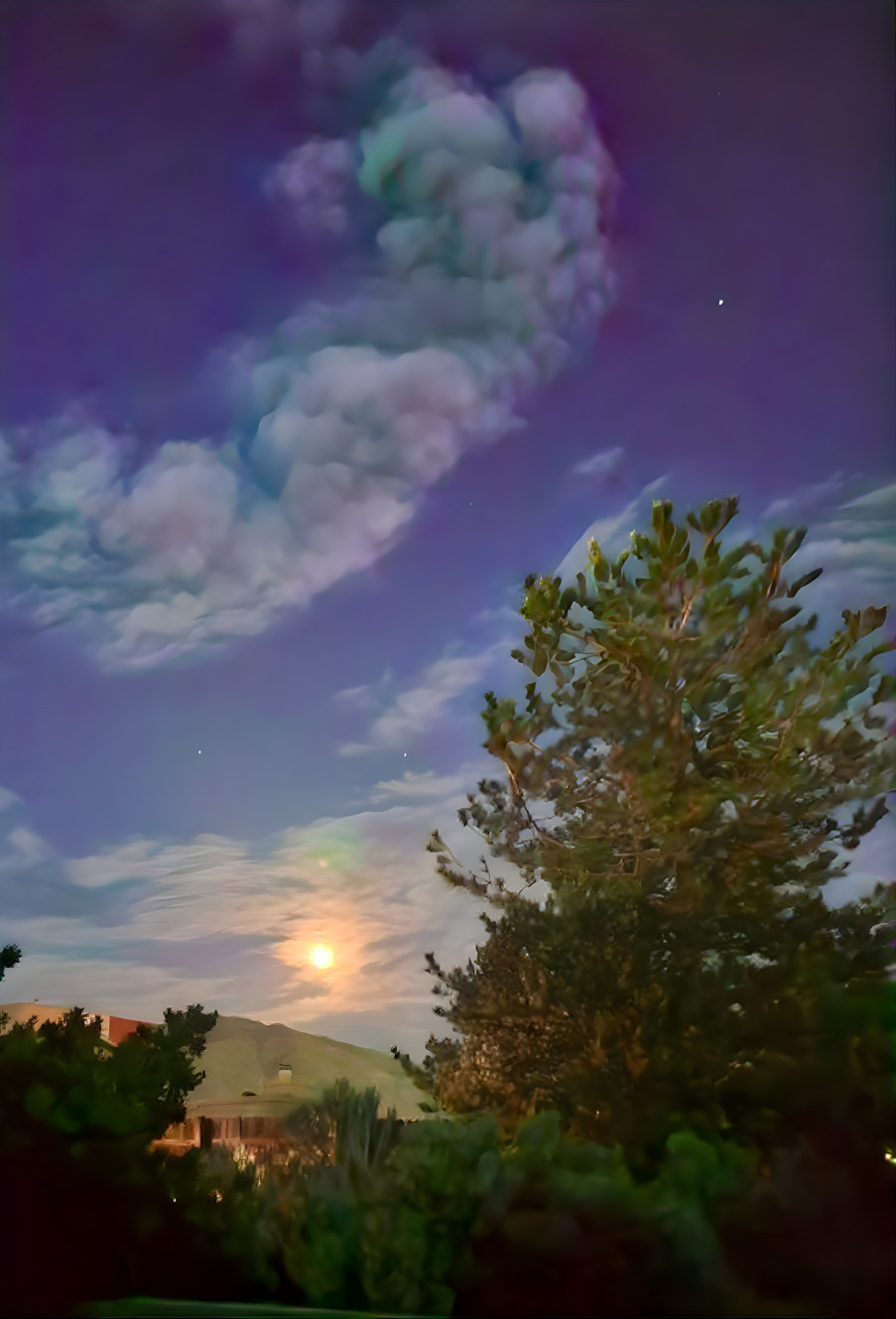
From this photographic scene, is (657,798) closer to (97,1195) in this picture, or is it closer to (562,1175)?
(562,1175)

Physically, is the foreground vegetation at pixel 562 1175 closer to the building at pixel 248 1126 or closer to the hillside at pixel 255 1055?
the building at pixel 248 1126

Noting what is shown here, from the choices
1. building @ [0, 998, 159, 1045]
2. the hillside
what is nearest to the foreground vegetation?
building @ [0, 998, 159, 1045]

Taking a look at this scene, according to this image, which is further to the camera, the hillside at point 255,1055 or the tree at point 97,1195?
the hillside at point 255,1055

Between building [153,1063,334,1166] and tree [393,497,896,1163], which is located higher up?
tree [393,497,896,1163]

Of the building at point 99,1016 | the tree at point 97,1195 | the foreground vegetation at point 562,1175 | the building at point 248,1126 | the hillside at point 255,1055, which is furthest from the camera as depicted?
the hillside at point 255,1055

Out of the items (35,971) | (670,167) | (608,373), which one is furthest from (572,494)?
(35,971)

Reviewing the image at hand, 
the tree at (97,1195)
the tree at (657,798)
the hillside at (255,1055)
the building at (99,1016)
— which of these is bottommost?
the hillside at (255,1055)

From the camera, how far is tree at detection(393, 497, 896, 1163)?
8172mm

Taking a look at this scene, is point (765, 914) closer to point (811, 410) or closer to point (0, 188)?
point (811, 410)

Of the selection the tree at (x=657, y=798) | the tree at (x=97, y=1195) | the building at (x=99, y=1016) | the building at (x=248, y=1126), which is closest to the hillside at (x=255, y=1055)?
the building at (x=248, y=1126)

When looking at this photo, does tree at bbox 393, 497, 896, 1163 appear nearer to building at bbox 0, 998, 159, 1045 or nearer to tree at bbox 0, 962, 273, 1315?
building at bbox 0, 998, 159, 1045

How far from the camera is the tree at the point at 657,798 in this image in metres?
8.17

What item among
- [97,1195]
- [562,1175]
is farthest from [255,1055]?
[562,1175]

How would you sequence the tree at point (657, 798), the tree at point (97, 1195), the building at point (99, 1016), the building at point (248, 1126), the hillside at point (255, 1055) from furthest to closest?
the hillside at point (255, 1055)
the tree at point (657, 798)
the building at point (99, 1016)
the building at point (248, 1126)
the tree at point (97, 1195)
